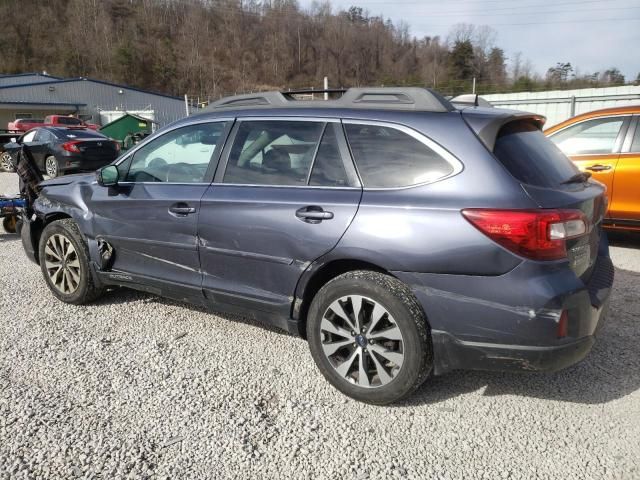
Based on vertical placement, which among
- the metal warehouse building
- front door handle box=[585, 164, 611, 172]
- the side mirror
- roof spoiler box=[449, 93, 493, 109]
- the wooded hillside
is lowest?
front door handle box=[585, 164, 611, 172]

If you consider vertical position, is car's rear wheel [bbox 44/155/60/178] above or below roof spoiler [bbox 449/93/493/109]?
below

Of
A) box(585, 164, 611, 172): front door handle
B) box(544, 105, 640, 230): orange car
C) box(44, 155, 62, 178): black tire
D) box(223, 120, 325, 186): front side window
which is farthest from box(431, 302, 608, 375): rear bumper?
box(44, 155, 62, 178): black tire

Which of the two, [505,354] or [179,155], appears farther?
[179,155]

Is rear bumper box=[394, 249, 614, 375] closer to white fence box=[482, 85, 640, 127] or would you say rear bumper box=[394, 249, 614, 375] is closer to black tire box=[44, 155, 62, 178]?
white fence box=[482, 85, 640, 127]

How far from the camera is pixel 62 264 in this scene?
4.39 meters

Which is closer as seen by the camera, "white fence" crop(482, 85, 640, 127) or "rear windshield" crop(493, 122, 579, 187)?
"rear windshield" crop(493, 122, 579, 187)

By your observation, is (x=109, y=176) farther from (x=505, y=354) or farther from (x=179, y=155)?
(x=505, y=354)

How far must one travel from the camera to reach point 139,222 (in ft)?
12.4

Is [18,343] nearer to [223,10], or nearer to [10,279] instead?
[10,279]

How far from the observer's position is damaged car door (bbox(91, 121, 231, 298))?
3539mm

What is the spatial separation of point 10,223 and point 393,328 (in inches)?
273

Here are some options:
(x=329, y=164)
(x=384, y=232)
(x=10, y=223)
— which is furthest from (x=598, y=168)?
(x=10, y=223)

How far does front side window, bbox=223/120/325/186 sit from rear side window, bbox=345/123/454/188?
1.03 ft

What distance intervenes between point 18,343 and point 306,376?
2197 millimetres
